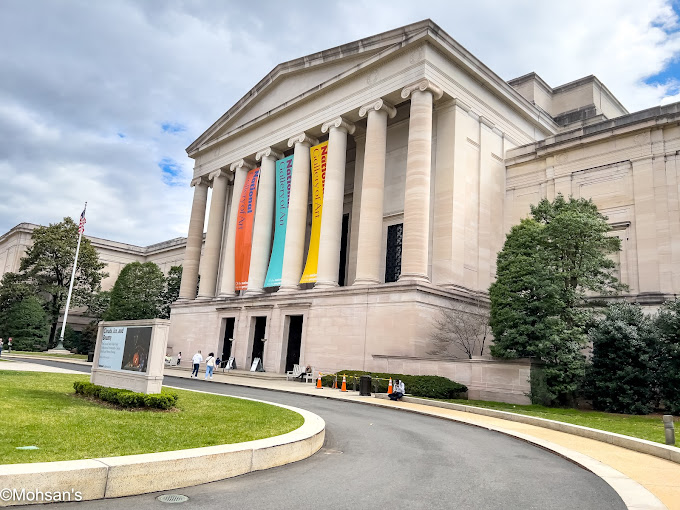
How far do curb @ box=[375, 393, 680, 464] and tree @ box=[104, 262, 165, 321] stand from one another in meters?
46.7

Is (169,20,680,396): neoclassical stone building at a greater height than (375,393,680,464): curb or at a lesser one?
greater

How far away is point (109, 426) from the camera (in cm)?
923

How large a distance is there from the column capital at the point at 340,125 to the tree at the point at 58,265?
43.7 metres

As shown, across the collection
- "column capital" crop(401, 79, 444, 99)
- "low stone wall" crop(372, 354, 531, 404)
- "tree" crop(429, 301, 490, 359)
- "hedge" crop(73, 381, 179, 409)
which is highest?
"column capital" crop(401, 79, 444, 99)

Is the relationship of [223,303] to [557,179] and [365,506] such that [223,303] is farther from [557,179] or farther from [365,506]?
[365,506]

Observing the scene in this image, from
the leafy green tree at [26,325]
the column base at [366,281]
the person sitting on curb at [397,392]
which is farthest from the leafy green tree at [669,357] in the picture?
the leafy green tree at [26,325]

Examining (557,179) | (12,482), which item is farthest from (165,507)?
→ (557,179)

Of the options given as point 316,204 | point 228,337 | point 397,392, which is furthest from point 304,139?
point 397,392

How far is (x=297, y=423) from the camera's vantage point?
11.3 meters

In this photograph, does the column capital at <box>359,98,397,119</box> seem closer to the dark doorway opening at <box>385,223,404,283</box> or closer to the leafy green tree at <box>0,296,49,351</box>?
the dark doorway opening at <box>385,223,404,283</box>

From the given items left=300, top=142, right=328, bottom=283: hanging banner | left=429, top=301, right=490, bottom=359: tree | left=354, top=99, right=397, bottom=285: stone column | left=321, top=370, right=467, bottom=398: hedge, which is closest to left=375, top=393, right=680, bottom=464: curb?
left=321, top=370, right=467, bottom=398: hedge

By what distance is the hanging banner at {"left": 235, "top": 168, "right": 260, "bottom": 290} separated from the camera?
42.4 m

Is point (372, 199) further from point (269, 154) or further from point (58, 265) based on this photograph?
point (58, 265)

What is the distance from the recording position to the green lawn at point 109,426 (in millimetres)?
7260
